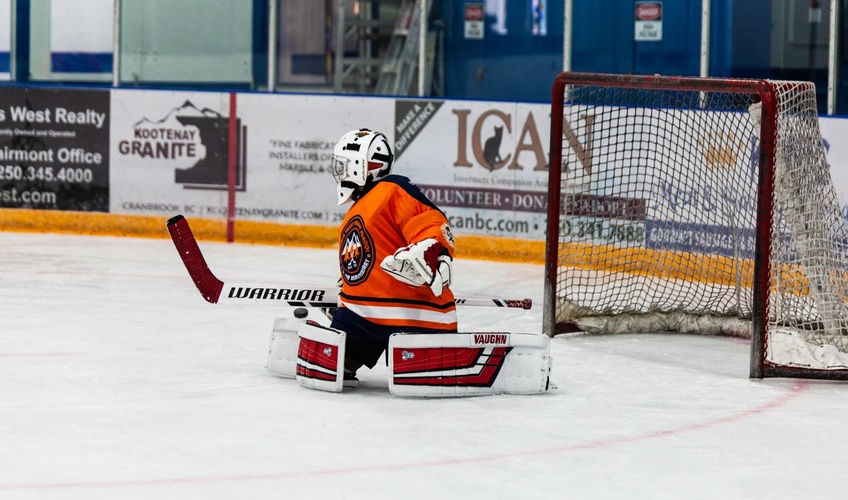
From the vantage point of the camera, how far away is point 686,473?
3338 millimetres

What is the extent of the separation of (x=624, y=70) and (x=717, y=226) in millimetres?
2960

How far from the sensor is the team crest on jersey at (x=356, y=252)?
4.21 m

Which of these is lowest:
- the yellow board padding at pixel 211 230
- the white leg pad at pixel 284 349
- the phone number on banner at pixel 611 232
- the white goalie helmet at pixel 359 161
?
the white leg pad at pixel 284 349

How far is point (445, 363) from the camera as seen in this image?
13.6 ft

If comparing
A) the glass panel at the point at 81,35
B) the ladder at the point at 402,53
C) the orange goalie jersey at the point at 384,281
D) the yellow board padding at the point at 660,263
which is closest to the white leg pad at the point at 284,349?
the orange goalie jersey at the point at 384,281

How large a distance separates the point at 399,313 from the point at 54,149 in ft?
17.2

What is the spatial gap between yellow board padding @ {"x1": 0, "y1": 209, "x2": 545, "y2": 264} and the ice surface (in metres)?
2.11

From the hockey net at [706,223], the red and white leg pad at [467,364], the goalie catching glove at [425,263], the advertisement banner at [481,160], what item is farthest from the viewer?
the advertisement banner at [481,160]

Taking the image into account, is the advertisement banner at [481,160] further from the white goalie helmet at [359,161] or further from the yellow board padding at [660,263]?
the white goalie helmet at [359,161]

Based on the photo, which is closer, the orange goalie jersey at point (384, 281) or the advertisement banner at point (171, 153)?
the orange goalie jersey at point (384, 281)

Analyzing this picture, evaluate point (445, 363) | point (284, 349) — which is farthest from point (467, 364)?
point (284, 349)

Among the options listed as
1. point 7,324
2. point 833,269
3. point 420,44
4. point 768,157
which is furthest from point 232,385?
point 420,44

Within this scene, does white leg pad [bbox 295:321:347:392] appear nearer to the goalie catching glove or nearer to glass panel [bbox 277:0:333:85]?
the goalie catching glove

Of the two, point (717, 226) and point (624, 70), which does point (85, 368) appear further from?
point (624, 70)
